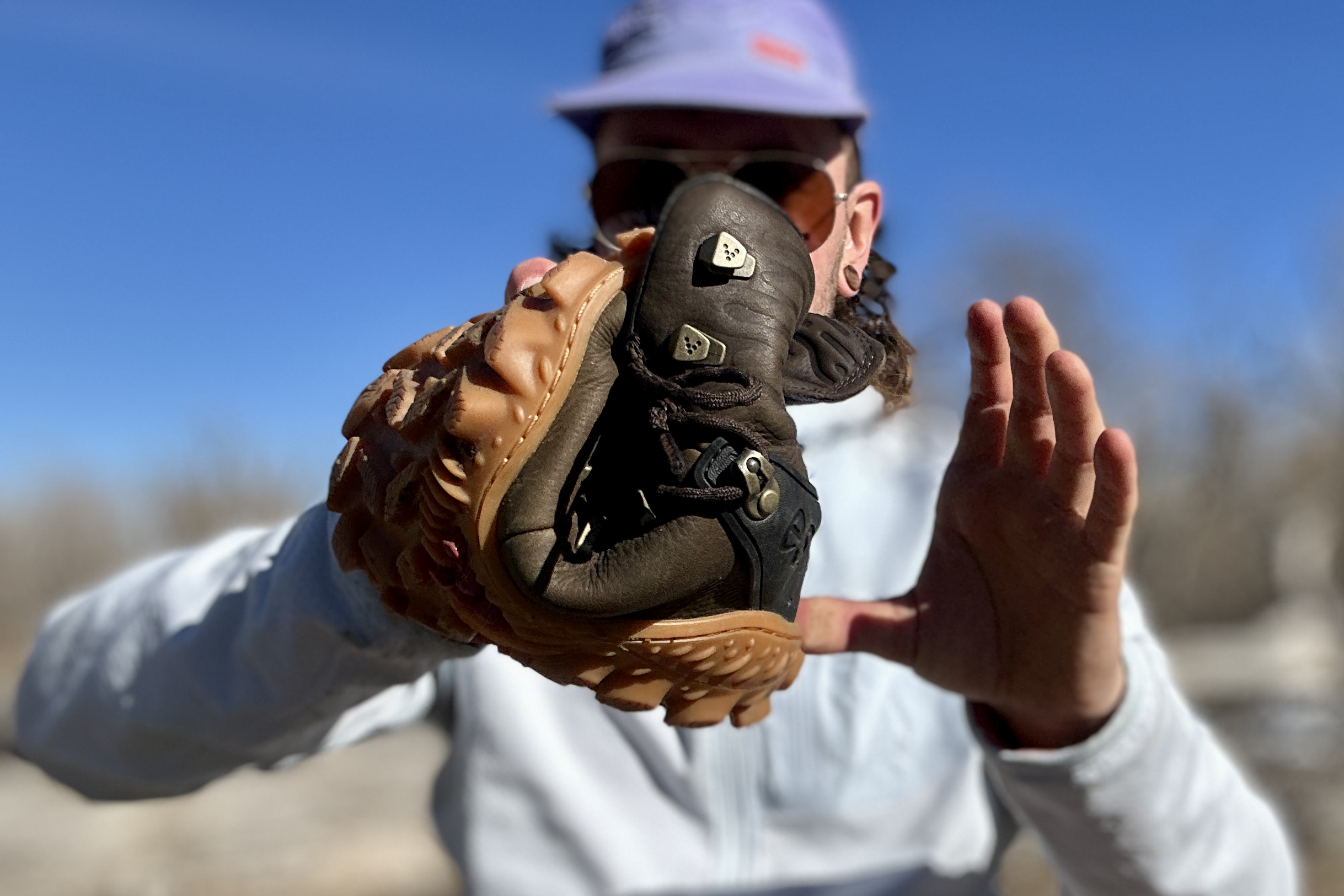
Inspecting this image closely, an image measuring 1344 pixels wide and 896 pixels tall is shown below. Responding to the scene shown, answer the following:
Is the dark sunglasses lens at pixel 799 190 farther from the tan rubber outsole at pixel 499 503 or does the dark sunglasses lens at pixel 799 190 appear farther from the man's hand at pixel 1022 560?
the tan rubber outsole at pixel 499 503

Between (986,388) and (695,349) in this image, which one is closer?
(695,349)

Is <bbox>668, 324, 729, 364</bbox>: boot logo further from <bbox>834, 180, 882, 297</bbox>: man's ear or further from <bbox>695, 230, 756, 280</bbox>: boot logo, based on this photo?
<bbox>834, 180, 882, 297</bbox>: man's ear

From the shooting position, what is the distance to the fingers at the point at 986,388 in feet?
3.85

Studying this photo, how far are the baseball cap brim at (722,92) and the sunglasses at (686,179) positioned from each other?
0.06 meters

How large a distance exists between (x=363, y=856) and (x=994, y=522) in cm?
604

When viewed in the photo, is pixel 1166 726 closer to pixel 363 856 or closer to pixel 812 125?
pixel 812 125

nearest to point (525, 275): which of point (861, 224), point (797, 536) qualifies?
point (797, 536)

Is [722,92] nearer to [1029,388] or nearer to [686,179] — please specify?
[686,179]

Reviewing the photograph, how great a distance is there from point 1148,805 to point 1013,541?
17.5 inches

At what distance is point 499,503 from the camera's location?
913 millimetres

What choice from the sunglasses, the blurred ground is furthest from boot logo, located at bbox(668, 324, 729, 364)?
the blurred ground

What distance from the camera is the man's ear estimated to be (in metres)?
1.24

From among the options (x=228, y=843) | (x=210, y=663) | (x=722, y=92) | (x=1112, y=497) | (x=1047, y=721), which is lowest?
(x=228, y=843)

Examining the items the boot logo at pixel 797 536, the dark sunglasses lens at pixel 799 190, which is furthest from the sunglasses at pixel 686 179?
the boot logo at pixel 797 536
